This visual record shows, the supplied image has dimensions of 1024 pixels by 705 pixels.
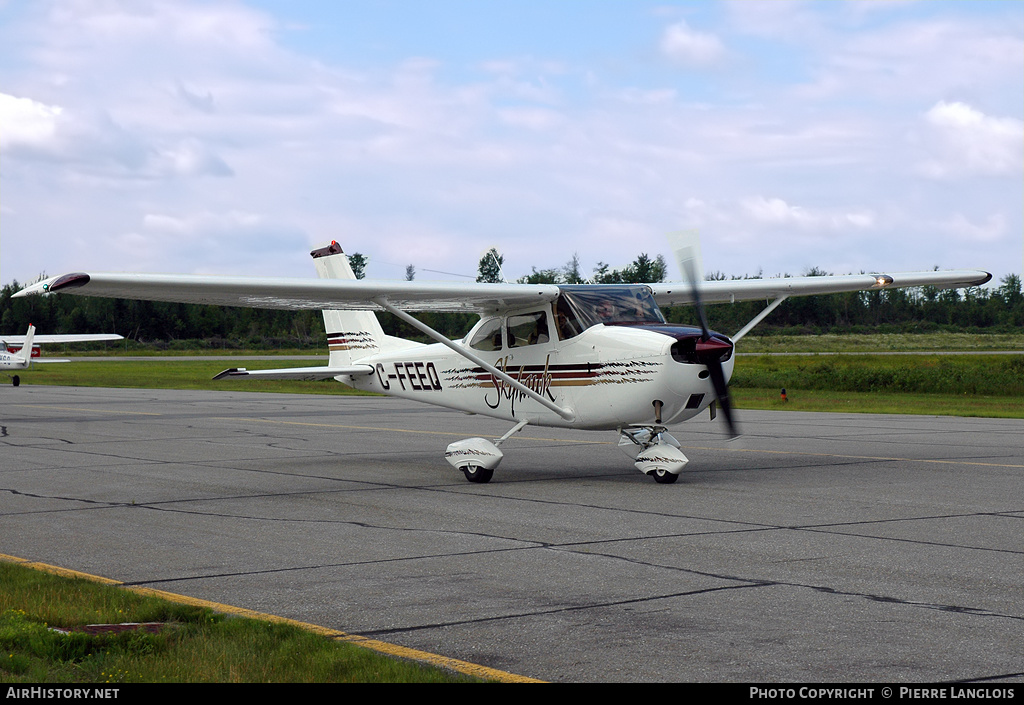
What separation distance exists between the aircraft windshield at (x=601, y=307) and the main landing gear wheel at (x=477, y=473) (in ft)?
6.68

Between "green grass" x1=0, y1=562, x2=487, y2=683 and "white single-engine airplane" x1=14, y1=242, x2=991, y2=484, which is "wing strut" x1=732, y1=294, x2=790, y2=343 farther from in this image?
"green grass" x1=0, y1=562, x2=487, y2=683

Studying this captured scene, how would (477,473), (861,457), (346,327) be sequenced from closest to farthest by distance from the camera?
(477,473) → (861,457) → (346,327)

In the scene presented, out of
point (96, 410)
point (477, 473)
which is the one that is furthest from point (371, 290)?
point (96, 410)

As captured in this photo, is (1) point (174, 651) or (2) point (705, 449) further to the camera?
(2) point (705, 449)

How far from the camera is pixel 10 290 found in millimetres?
118188

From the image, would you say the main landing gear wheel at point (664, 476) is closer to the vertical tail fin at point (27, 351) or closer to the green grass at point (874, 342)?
the vertical tail fin at point (27, 351)

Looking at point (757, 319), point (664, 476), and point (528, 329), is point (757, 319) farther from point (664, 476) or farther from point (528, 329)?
point (664, 476)

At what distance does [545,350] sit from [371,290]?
8.04 ft

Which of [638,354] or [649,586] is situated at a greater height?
[638,354]

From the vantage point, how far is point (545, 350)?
13789mm

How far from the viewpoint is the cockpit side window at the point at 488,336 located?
1445 cm
